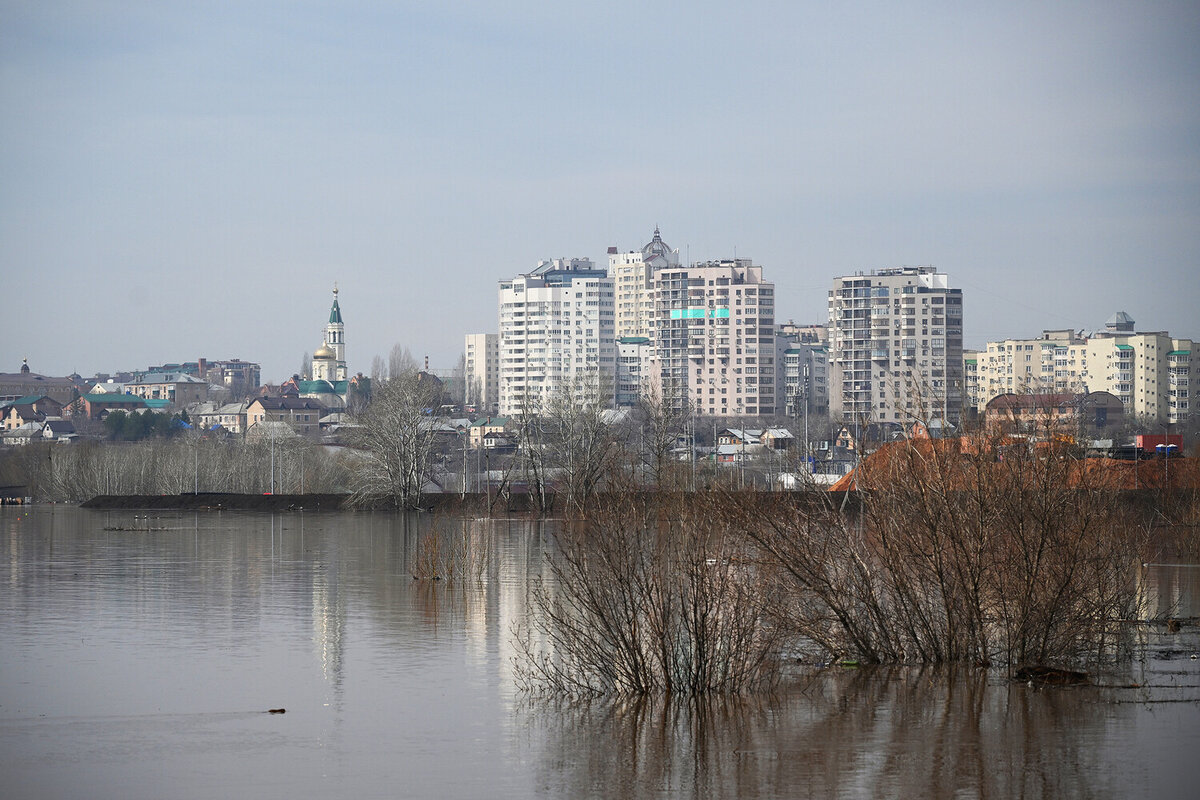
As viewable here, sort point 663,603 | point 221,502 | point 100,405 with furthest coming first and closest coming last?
point 100,405 → point 221,502 → point 663,603

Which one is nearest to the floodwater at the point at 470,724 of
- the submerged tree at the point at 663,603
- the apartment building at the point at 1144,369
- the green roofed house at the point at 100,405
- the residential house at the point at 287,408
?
the submerged tree at the point at 663,603

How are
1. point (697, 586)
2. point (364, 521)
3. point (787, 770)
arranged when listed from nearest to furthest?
point (787, 770)
point (697, 586)
point (364, 521)

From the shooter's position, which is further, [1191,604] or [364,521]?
[364,521]

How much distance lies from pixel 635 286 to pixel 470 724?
178 metres

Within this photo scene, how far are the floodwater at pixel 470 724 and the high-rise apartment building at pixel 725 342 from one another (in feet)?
451

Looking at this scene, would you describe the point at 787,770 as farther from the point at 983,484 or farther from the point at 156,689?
the point at 156,689

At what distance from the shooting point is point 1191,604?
2247 cm

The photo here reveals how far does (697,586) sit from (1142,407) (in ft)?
469

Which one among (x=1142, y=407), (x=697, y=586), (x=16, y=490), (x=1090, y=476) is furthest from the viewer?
(x=1142, y=407)

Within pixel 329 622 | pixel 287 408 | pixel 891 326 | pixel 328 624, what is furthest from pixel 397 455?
pixel 287 408

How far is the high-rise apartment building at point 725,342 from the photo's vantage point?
159500 mm

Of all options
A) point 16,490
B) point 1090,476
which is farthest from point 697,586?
point 16,490

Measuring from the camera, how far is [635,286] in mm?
189625

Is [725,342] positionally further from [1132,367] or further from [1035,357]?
[1132,367]
